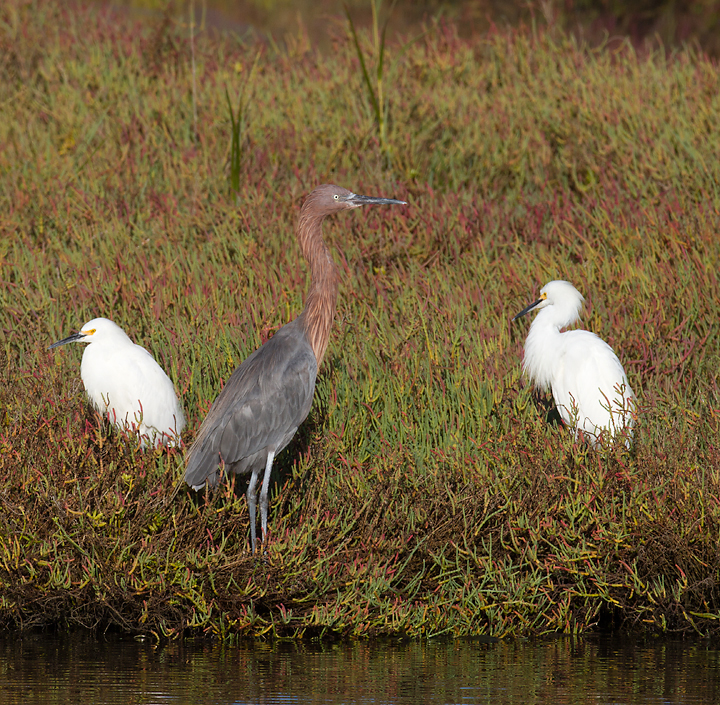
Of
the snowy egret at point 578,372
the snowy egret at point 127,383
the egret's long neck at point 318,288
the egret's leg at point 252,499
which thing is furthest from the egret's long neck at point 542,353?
the snowy egret at point 127,383

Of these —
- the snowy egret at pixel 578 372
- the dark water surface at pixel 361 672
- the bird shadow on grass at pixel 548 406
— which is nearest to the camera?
the dark water surface at pixel 361 672

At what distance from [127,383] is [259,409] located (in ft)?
2.28

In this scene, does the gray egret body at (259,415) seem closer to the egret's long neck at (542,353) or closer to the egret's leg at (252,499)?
the egret's leg at (252,499)

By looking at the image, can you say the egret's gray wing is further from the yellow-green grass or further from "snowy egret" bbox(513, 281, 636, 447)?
"snowy egret" bbox(513, 281, 636, 447)

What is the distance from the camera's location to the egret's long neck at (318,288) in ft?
18.2

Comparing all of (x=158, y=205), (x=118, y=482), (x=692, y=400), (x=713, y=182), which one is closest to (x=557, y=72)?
(x=713, y=182)

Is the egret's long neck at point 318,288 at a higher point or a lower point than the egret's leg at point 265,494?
higher

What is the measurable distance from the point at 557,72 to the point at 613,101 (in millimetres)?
1175

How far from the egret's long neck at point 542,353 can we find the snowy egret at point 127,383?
6.22 ft

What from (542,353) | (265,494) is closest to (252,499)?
(265,494)

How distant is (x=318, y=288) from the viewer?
5602mm

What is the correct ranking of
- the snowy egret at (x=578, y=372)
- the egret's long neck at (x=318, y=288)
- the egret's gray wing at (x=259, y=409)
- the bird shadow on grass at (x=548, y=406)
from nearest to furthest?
the egret's gray wing at (x=259, y=409) → the snowy egret at (x=578, y=372) → the egret's long neck at (x=318, y=288) → the bird shadow on grass at (x=548, y=406)

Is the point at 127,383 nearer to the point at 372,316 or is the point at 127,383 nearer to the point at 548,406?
the point at 372,316

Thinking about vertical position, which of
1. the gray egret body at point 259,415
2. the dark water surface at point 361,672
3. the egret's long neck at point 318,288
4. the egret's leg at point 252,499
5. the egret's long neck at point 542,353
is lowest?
the dark water surface at point 361,672
